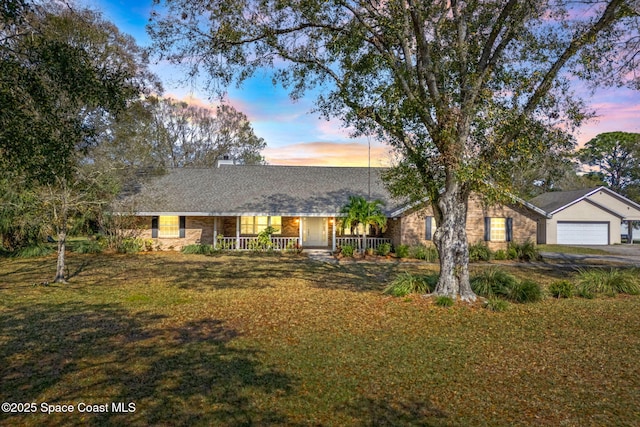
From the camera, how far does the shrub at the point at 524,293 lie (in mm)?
10664

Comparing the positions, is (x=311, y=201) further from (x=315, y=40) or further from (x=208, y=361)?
(x=208, y=361)

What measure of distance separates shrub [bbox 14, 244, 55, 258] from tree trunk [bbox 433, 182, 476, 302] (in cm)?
1916

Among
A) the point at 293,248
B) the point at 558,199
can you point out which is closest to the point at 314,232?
the point at 293,248

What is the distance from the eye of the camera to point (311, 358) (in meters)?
6.22

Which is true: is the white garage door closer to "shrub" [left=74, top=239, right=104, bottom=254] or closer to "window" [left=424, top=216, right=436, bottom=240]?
"window" [left=424, top=216, right=436, bottom=240]

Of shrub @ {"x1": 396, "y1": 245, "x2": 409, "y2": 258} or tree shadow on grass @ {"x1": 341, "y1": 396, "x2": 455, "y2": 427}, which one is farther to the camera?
shrub @ {"x1": 396, "y1": 245, "x2": 409, "y2": 258}

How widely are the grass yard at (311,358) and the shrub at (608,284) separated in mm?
595

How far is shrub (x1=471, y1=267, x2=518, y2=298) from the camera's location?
11086mm

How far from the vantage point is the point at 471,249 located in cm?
2062

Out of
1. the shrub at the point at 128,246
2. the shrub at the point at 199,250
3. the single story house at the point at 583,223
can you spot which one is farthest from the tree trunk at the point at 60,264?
the single story house at the point at 583,223

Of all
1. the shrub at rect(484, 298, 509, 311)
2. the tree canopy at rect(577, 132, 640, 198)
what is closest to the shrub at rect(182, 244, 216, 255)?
the shrub at rect(484, 298, 509, 311)

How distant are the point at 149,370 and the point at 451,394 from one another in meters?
3.94

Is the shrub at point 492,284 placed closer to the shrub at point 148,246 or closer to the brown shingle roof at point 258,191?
the brown shingle roof at point 258,191

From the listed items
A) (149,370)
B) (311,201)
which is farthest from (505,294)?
(311,201)
